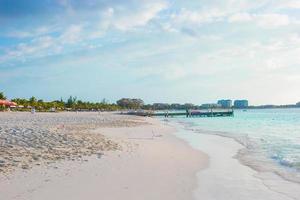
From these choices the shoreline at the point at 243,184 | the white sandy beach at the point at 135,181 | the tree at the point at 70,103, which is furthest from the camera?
the tree at the point at 70,103

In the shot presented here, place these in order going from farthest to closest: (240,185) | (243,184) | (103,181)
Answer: (243,184), (240,185), (103,181)

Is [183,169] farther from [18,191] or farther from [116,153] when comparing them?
[18,191]

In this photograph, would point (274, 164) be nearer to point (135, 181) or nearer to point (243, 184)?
point (243, 184)

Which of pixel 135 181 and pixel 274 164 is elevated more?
pixel 135 181

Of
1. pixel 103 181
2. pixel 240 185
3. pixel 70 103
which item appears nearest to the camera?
pixel 103 181

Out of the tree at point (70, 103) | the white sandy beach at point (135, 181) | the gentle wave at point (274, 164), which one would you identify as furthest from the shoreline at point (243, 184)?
the tree at point (70, 103)

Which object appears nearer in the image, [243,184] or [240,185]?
[240,185]

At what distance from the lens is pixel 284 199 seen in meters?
7.85

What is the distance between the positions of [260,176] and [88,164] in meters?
4.66

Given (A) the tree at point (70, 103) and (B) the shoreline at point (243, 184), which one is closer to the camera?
(B) the shoreline at point (243, 184)

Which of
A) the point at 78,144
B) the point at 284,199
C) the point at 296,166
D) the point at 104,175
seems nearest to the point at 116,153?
the point at 78,144

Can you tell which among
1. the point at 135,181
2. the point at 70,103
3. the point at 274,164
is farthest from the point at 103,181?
the point at 70,103

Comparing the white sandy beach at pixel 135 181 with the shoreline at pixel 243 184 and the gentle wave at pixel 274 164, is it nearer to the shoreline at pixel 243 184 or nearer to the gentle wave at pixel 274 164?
the shoreline at pixel 243 184

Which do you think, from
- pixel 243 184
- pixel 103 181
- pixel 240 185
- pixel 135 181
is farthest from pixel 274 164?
pixel 103 181
